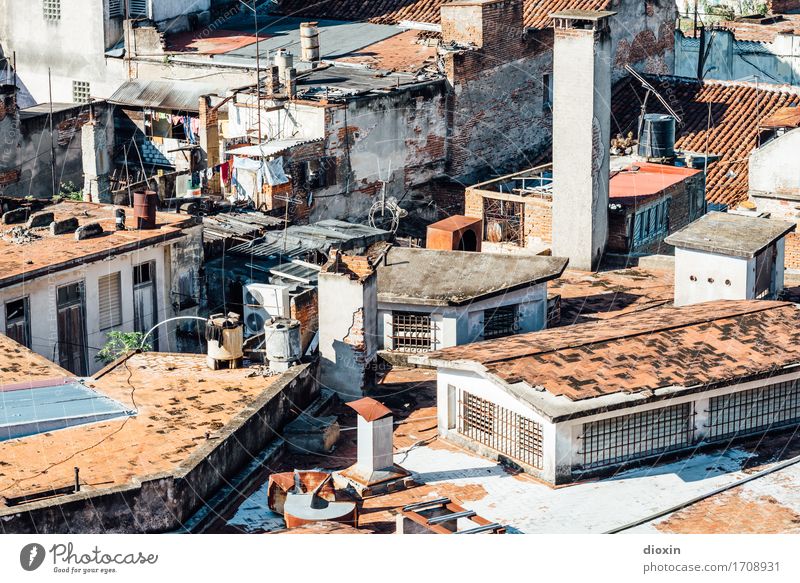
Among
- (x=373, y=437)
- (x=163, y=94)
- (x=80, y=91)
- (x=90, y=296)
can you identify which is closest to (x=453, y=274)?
(x=90, y=296)

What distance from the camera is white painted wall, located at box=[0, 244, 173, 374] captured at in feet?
91.9

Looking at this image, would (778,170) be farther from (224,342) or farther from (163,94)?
(224,342)

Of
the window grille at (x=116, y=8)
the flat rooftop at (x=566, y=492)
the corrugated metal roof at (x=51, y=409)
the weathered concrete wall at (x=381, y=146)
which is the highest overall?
the window grille at (x=116, y=8)

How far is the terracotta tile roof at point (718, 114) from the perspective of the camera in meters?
39.0

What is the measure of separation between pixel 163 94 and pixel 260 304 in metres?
11.4

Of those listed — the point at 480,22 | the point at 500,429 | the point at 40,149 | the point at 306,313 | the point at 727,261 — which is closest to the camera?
the point at 500,429

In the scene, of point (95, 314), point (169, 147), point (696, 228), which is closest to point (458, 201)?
point (169, 147)

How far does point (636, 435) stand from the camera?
80.9 ft

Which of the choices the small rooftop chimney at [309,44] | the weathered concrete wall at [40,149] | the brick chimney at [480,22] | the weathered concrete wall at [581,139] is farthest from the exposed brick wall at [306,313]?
the brick chimney at [480,22]

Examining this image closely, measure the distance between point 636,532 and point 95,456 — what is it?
670cm

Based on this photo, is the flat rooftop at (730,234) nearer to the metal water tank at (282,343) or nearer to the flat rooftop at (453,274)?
the flat rooftop at (453,274)

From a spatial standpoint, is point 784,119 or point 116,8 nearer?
point 784,119

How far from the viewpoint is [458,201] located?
39.4 metres

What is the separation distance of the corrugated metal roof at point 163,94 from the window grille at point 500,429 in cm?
1514
